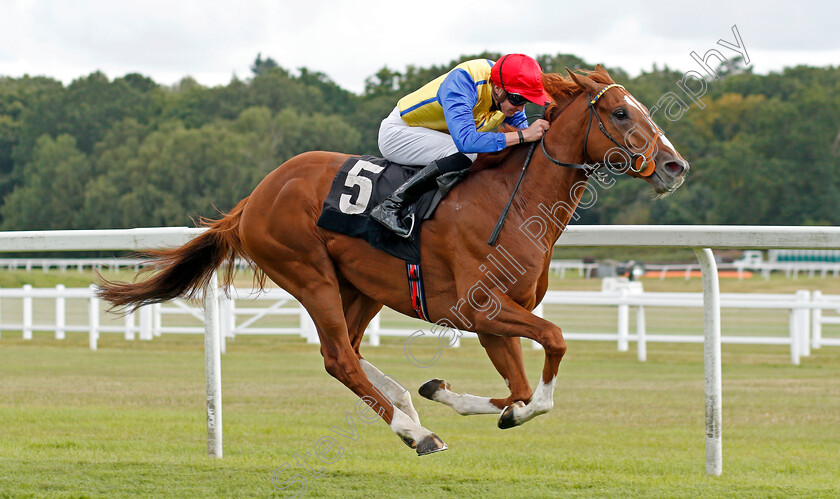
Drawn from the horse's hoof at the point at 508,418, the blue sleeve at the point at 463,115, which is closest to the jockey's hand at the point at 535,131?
the blue sleeve at the point at 463,115

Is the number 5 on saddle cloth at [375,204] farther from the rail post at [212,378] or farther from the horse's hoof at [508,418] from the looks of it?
the rail post at [212,378]

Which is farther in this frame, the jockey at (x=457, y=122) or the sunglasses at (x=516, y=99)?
the sunglasses at (x=516, y=99)

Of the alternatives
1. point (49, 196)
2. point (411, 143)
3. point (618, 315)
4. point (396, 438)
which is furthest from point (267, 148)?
point (411, 143)

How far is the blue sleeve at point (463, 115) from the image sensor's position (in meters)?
4.02

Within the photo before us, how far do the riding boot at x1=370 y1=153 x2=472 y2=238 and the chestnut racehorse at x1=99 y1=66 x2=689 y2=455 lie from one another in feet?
0.34

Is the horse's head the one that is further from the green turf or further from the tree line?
the tree line

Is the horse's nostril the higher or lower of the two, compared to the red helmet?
lower

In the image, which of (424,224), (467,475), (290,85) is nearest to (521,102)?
(424,224)

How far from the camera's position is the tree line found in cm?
5106

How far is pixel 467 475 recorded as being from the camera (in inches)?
184

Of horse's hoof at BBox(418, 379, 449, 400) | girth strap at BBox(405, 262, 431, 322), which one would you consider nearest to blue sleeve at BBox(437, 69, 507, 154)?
girth strap at BBox(405, 262, 431, 322)

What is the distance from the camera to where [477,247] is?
4070 mm

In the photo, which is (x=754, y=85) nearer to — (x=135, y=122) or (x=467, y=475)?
(x=135, y=122)

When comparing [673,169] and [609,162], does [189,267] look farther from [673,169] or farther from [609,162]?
[673,169]
